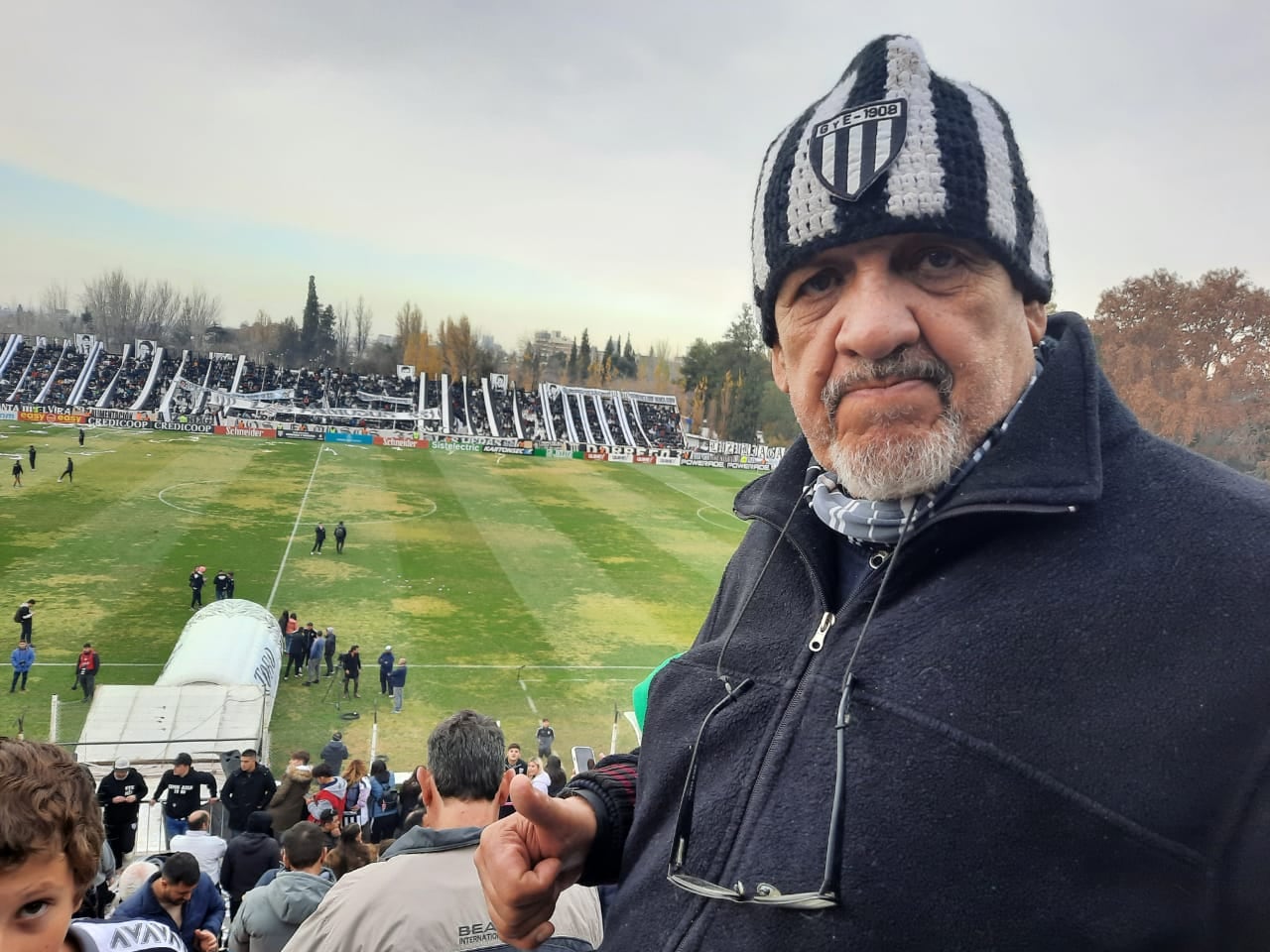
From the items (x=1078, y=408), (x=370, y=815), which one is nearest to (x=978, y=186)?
(x=1078, y=408)

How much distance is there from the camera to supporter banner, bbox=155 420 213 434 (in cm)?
4788

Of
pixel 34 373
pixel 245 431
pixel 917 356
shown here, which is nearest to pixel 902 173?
pixel 917 356

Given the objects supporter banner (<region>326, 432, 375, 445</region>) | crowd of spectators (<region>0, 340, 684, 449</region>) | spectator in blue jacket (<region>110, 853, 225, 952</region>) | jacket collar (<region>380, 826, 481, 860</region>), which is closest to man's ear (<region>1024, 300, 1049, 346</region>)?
jacket collar (<region>380, 826, 481, 860</region>)

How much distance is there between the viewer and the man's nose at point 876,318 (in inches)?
60.4

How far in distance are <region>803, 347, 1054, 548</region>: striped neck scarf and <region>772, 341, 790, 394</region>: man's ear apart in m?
0.23

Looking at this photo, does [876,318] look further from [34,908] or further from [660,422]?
[660,422]

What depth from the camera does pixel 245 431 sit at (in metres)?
→ 48.5

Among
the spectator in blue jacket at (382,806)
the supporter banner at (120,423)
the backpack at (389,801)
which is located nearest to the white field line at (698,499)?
the spectator in blue jacket at (382,806)

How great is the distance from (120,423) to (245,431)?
661 cm

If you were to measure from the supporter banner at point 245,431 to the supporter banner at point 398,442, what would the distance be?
578 cm

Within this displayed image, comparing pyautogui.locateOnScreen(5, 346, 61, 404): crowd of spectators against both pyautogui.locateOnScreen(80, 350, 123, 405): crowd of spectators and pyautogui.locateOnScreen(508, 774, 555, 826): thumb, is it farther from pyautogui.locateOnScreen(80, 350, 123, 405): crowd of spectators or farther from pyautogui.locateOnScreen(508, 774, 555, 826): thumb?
pyautogui.locateOnScreen(508, 774, 555, 826): thumb

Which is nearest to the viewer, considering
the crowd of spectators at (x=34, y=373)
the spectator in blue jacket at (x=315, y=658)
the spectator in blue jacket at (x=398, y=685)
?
the spectator in blue jacket at (x=398, y=685)

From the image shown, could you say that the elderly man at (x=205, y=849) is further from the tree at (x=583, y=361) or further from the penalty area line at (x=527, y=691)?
the tree at (x=583, y=361)

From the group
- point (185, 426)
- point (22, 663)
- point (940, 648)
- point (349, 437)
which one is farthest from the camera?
point (349, 437)
